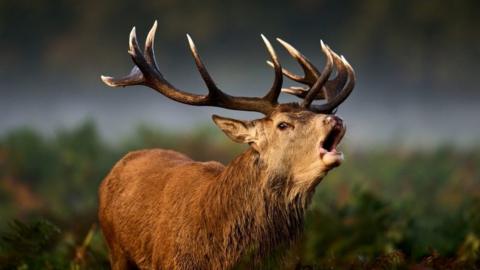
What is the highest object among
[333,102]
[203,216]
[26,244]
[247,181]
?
[333,102]

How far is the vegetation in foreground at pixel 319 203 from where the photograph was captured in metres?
5.02

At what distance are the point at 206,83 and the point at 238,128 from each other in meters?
0.26

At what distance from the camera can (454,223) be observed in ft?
21.1

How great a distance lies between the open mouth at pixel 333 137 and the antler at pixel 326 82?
27 cm

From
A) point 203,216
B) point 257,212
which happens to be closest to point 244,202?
point 257,212

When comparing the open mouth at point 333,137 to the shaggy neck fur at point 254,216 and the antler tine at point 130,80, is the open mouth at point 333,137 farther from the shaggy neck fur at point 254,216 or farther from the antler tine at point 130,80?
the antler tine at point 130,80

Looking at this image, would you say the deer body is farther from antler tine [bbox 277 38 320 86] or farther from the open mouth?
antler tine [bbox 277 38 320 86]

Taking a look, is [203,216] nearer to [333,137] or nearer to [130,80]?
[333,137]

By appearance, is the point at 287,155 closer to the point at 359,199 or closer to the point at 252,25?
the point at 359,199

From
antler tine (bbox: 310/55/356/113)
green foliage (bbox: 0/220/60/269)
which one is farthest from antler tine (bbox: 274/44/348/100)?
green foliage (bbox: 0/220/60/269)

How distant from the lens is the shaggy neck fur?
3900 mm

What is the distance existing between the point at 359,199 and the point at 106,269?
6.85ft

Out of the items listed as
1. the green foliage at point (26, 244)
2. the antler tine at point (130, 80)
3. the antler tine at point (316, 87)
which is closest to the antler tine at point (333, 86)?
the antler tine at point (316, 87)

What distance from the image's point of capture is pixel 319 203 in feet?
23.7
